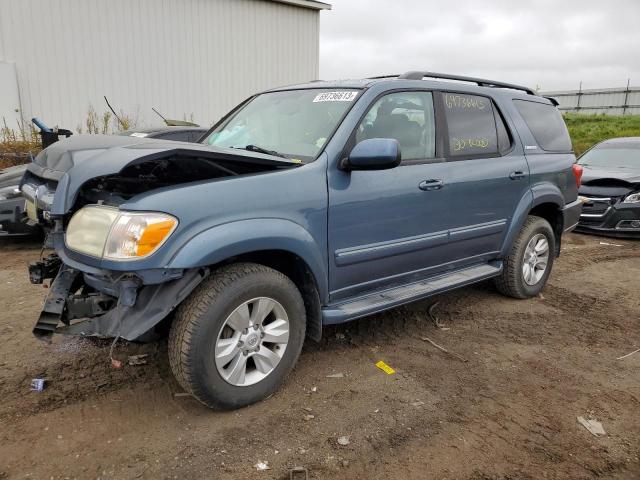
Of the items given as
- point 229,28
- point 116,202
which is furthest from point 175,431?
point 229,28

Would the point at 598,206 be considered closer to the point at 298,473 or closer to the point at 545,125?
the point at 545,125

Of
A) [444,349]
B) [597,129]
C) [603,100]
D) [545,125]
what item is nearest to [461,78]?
[545,125]

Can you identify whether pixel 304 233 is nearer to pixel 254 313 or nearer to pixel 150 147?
pixel 254 313

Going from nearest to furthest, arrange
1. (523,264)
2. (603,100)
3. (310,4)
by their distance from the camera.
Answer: (523,264) → (310,4) → (603,100)

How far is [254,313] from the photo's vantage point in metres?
2.85

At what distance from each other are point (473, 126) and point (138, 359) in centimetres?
308

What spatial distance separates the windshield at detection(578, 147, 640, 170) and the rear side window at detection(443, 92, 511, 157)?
5.41 m

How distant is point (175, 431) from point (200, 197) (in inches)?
48.9

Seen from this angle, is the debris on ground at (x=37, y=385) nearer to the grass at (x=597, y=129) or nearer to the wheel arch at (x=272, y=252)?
the wheel arch at (x=272, y=252)

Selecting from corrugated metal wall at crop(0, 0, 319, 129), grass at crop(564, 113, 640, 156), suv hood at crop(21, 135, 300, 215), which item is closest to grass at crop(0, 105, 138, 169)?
corrugated metal wall at crop(0, 0, 319, 129)

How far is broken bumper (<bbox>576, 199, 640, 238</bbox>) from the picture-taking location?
7621mm

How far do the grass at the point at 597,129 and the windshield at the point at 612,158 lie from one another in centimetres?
888

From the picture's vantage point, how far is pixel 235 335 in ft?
9.21

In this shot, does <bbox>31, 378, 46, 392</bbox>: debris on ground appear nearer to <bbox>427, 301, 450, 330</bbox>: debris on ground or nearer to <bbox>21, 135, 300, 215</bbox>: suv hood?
<bbox>21, 135, 300, 215</bbox>: suv hood
